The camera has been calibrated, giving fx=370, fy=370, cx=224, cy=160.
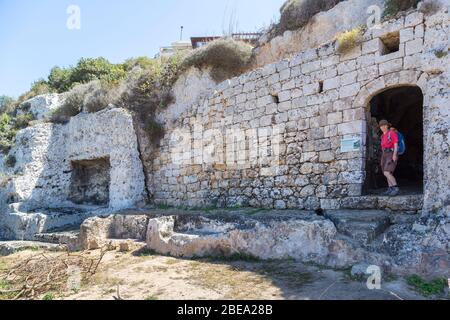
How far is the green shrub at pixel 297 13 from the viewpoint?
31.7 feet

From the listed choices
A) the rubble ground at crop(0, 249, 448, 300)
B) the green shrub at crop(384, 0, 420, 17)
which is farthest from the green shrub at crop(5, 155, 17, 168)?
the green shrub at crop(384, 0, 420, 17)

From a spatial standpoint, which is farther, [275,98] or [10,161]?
[10,161]

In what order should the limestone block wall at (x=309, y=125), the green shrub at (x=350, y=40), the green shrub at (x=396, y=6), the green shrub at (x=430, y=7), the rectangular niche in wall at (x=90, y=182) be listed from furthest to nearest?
the rectangular niche in wall at (x=90, y=182) → the green shrub at (x=396, y=6) → the green shrub at (x=350, y=40) → the green shrub at (x=430, y=7) → the limestone block wall at (x=309, y=125)

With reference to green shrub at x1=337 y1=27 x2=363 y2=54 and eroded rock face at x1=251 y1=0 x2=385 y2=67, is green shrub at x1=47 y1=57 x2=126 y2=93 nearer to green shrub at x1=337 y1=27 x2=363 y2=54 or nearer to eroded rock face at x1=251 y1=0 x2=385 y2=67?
eroded rock face at x1=251 y1=0 x2=385 y2=67

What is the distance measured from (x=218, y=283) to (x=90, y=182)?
913cm

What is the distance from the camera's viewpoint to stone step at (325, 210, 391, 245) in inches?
191

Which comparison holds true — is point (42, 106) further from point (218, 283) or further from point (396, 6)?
point (396, 6)

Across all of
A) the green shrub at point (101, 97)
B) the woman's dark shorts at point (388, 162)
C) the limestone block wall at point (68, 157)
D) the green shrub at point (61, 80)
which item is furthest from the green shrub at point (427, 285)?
the green shrub at point (61, 80)

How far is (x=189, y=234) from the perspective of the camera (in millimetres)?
6391

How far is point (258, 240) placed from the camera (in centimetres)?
550

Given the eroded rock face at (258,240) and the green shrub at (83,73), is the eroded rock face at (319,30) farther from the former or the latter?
the green shrub at (83,73)

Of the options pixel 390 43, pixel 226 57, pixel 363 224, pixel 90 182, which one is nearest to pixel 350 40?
pixel 390 43

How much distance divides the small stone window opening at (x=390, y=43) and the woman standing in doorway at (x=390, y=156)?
50.1 inches
